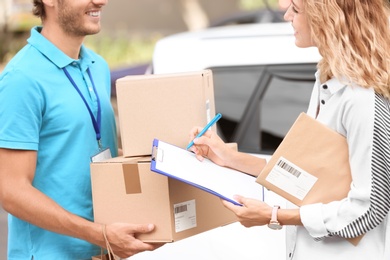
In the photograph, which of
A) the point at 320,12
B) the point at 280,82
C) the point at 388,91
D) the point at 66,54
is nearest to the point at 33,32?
the point at 66,54

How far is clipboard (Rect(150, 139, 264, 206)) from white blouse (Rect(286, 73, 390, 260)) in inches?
11.9

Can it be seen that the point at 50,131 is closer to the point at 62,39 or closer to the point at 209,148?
the point at 62,39

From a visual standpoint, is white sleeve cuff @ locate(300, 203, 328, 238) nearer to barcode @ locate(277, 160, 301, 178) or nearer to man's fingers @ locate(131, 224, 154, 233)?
barcode @ locate(277, 160, 301, 178)

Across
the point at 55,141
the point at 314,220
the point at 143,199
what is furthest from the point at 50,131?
the point at 314,220

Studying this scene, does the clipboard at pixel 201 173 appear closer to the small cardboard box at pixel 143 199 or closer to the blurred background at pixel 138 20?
the small cardboard box at pixel 143 199

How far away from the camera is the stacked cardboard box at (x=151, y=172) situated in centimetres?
332

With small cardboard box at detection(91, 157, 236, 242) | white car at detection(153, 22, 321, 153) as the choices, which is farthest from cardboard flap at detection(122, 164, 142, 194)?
white car at detection(153, 22, 321, 153)

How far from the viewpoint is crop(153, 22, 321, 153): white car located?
4812 mm

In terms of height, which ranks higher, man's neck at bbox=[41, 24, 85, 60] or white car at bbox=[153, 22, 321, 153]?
man's neck at bbox=[41, 24, 85, 60]

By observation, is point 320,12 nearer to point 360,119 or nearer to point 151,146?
point 360,119

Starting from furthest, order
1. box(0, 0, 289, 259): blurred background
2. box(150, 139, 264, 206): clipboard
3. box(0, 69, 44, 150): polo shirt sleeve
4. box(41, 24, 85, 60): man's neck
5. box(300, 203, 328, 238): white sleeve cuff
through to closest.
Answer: box(0, 0, 289, 259): blurred background, box(41, 24, 85, 60): man's neck, box(0, 69, 44, 150): polo shirt sleeve, box(150, 139, 264, 206): clipboard, box(300, 203, 328, 238): white sleeve cuff

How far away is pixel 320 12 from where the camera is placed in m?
3.00

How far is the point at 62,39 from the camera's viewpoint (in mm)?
3529

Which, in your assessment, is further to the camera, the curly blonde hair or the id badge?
the id badge
